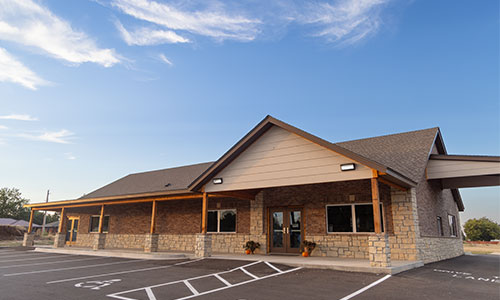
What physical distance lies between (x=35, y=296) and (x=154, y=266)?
491 centimetres

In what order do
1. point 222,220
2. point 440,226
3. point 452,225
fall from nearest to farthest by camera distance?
point 440,226 < point 222,220 < point 452,225

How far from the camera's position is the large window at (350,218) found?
39.4 ft

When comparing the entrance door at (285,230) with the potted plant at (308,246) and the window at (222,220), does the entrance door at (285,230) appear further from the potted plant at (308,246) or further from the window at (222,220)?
the window at (222,220)

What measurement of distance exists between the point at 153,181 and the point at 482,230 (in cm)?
5172

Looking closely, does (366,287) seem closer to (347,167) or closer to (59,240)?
(347,167)

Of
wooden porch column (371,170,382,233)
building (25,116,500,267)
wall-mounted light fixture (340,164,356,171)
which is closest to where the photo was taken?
wooden porch column (371,170,382,233)

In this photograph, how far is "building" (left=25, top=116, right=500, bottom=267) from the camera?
10320 millimetres

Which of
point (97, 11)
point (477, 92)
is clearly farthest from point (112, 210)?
point (477, 92)

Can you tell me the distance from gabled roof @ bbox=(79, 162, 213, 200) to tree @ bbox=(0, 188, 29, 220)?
52.2 metres

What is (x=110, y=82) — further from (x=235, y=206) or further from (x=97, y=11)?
(x=235, y=206)

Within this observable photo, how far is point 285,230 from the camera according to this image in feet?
45.2

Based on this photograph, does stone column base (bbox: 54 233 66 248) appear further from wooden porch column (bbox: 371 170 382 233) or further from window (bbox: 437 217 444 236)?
window (bbox: 437 217 444 236)

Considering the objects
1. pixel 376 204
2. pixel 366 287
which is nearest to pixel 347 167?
pixel 376 204

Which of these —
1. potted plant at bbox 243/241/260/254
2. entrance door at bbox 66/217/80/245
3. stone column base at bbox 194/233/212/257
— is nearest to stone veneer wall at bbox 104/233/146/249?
entrance door at bbox 66/217/80/245
